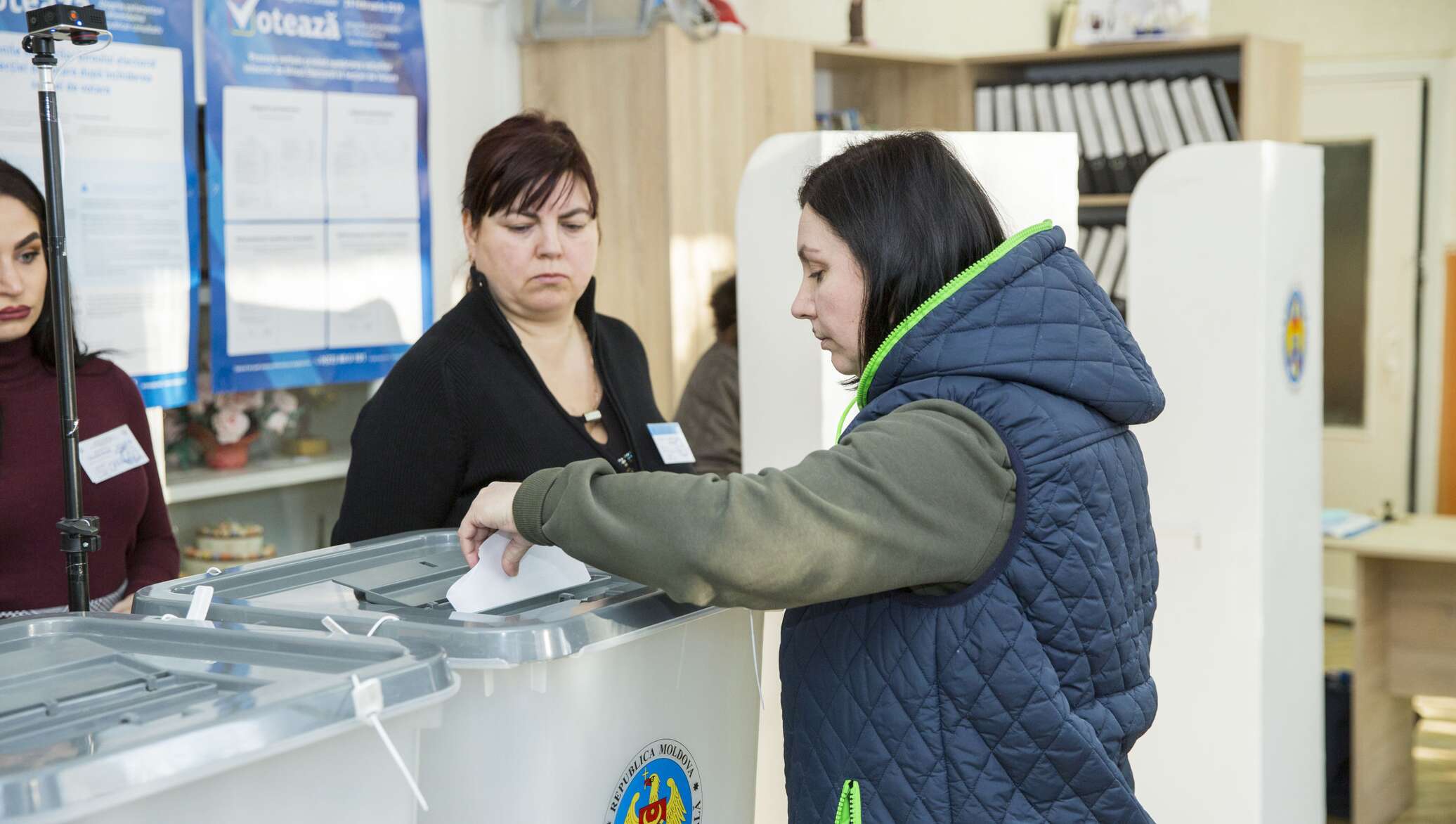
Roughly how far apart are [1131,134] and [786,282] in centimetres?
253

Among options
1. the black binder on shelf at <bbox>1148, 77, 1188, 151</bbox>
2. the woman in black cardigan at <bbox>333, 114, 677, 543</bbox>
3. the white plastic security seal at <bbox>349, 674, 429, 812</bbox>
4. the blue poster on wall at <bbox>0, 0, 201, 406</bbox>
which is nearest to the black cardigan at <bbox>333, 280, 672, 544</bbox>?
the woman in black cardigan at <bbox>333, 114, 677, 543</bbox>

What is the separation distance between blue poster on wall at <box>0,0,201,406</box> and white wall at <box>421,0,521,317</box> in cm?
61

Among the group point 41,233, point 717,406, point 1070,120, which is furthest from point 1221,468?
point 41,233

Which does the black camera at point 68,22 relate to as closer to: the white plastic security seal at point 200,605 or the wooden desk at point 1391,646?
the white plastic security seal at point 200,605

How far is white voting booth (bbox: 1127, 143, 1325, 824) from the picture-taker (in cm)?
264

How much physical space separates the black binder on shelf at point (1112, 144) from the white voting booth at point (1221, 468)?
1.44 m

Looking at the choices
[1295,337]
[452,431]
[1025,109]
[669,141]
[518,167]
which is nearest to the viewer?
[452,431]

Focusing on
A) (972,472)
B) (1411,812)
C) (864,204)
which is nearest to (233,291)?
(864,204)

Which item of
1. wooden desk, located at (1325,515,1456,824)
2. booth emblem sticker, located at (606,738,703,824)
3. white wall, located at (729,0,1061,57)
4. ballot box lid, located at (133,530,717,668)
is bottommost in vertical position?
wooden desk, located at (1325,515,1456,824)

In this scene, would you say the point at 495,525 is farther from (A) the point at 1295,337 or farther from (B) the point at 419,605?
(A) the point at 1295,337

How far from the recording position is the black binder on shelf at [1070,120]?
14.0 feet

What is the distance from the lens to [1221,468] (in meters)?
2.67

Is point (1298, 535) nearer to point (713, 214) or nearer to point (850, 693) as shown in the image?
point (713, 214)

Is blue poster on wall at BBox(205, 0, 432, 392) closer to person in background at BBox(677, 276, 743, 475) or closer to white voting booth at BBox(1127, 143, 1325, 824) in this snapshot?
person in background at BBox(677, 276, 743, 475)
